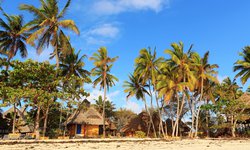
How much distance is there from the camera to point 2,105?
19312mm

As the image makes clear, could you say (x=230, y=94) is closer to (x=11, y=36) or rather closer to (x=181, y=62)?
(x=181, y=62)

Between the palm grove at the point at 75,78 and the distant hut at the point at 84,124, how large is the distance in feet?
4.97

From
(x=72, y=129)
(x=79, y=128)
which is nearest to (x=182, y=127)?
(x=79, y=128)

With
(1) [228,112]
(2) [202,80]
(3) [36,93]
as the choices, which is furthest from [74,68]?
(1) [228,112]

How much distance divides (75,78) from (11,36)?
10.3 m

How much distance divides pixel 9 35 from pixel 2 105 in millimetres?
11341

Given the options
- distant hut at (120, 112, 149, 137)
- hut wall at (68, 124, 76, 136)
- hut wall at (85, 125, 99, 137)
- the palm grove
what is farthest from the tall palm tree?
hut wall at (68, 124, 76, 136)

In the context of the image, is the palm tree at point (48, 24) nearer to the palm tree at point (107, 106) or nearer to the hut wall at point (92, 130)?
the hut wall at point (92, 130)

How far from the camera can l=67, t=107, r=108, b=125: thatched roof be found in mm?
32847

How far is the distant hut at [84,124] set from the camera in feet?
108

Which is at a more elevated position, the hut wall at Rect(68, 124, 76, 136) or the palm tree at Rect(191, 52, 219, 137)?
the palm tree at Rect(191, 52, 219, 137)

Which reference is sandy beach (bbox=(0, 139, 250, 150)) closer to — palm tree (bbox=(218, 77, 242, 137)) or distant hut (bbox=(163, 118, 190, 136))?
palm tree (bbox=(218, 77, 242, 137))

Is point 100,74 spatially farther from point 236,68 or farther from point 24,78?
point 236,68

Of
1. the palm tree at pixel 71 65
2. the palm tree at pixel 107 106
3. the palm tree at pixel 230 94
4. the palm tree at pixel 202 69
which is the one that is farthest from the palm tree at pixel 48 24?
the palm tree at pixel 107 106
